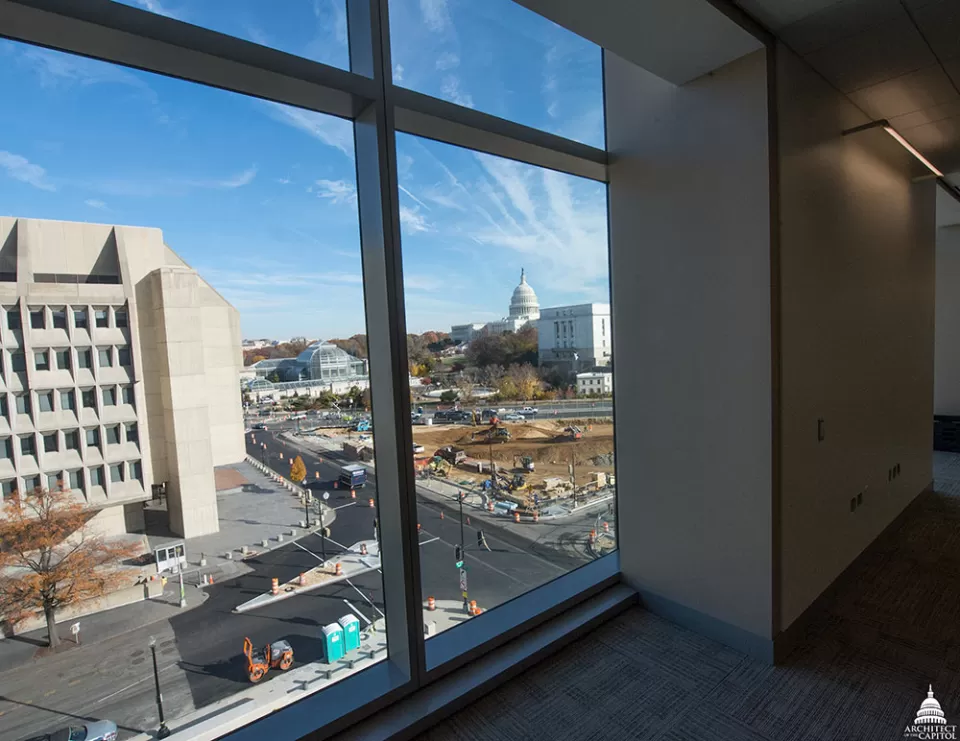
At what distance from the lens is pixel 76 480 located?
1472 millimetres

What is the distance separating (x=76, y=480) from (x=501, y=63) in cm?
250

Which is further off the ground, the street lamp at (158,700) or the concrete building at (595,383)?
the concrete building at (595,383)

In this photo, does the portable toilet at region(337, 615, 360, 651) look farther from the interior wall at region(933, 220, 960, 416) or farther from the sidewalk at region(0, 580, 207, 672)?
the interior wall at region(933, 220, 960, 416)

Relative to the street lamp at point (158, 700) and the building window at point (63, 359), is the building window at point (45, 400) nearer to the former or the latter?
the building window at point (63, 359)

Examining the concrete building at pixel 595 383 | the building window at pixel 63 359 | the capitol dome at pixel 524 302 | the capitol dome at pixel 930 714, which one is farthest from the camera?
the concrete building at pixel 595 383

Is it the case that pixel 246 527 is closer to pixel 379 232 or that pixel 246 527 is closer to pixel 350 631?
pixel 350 631

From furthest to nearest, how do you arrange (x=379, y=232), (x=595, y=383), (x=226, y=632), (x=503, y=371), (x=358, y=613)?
1. (x=595, y=383)
2. (x=503, y=371)
3. (x=358, y=613)
4. (x=379, y=232)
5. (x=226, y=632)

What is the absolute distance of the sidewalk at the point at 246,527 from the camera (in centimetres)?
167

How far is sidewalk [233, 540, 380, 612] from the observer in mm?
1808

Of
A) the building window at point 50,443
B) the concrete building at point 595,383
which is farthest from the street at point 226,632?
the concrete building at point 595,383

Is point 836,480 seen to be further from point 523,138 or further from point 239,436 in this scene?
point 239,436

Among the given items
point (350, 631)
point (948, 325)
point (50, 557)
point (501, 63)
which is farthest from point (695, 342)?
point (948, 325)

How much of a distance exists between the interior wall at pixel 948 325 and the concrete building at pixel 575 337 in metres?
6.23

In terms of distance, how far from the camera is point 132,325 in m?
1.60
